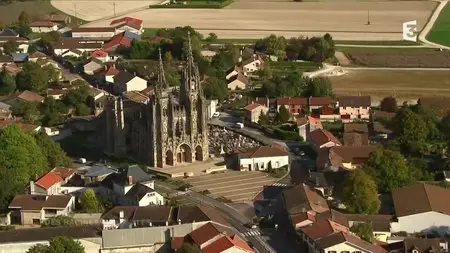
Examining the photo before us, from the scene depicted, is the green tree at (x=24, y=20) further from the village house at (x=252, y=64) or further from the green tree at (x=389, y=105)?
the green tree at (x=389, y=105)

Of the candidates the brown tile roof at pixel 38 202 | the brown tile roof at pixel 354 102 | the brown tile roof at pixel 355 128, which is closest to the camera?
the brown tile roof at pixel 38 202

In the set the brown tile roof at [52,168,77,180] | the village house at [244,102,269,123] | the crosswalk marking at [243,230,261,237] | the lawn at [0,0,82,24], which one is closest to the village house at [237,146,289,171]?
the brown tile roof at [52,168,77,180]

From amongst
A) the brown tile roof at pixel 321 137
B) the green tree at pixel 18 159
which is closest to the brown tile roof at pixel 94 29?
the brown tile roof at pixel 321 137

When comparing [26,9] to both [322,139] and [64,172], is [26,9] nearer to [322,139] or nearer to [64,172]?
[322,139]

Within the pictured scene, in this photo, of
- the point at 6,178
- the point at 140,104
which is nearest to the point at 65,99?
the point at 140,104

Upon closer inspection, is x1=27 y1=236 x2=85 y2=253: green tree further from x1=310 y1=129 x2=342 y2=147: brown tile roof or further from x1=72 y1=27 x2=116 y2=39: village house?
x1=72 y1=27 x2=116 y2=39: village house

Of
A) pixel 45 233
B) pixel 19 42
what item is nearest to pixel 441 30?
pixel 19 42
